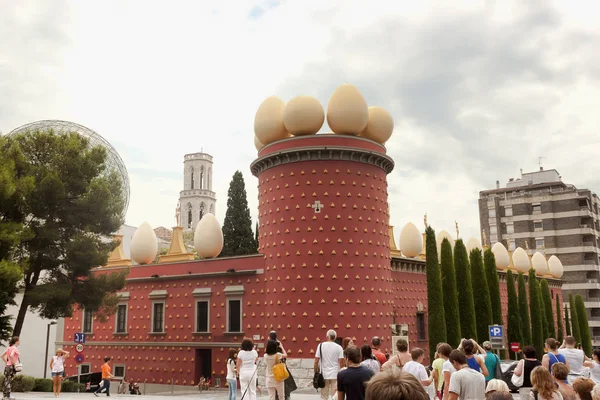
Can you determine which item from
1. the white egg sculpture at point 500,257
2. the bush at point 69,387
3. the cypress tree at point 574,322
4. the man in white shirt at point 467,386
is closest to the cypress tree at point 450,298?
the white egg sculpture at point 500,257

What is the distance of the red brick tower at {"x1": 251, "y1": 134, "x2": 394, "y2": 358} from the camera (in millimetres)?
27891

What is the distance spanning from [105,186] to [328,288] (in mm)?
11780

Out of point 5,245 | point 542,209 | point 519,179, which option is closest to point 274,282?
point 5,245

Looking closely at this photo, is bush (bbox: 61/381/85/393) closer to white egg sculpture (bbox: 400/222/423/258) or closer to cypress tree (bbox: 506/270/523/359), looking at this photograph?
white egg sculpture (bbox: 400/222/423/258)

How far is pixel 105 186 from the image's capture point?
84.3 ft

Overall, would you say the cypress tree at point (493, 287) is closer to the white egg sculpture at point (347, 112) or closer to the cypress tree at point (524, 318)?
the cypress tree at point (524, 318)

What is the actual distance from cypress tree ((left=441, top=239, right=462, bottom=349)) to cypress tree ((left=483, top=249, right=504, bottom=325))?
21.6ft

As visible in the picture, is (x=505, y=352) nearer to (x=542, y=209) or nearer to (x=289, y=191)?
(x=289, y=191)

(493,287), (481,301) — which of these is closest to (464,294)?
(481,301)

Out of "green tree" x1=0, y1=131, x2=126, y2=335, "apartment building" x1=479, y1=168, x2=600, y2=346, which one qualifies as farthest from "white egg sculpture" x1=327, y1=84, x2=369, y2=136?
"apartment building" x1=479, y1=168, x2=600, y2=346

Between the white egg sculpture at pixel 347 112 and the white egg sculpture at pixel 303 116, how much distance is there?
0.66 m

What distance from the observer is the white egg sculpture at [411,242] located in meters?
36.2

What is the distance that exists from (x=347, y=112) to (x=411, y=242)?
36.1 feet

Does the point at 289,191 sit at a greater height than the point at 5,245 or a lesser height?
greater
